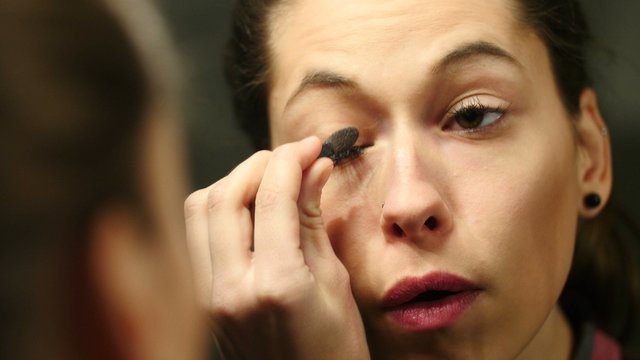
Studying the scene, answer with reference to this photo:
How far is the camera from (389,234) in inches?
34.8

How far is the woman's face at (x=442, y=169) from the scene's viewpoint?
880mm

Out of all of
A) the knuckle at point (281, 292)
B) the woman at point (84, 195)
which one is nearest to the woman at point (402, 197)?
the knuckle at point (281, 292)

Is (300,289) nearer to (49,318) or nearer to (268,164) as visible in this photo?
(268,164)

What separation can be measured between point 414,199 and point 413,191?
13mm

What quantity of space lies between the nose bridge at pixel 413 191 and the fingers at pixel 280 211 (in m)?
0.11

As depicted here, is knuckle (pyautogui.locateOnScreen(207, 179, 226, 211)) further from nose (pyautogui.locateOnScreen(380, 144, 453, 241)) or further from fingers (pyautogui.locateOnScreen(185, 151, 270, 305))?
nose (pyautogui.locateOnScreen(380, 144, 453, 241))

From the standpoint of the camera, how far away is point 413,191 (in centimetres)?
87

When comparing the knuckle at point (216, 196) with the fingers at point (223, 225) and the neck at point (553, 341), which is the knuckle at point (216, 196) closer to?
the fingers at point (223, 225)

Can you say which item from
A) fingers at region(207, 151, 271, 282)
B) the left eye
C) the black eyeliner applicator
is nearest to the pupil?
the left eye

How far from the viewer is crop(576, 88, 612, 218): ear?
1.09 m

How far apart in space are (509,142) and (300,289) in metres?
0.34

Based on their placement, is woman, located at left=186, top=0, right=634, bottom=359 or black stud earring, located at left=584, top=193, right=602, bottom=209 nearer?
woman, located at left=186, top=0, right=634, bottom=359

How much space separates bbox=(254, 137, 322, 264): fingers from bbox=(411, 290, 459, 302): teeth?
6.6 inches

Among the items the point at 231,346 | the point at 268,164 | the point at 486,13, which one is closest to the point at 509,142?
the point at 486,13
